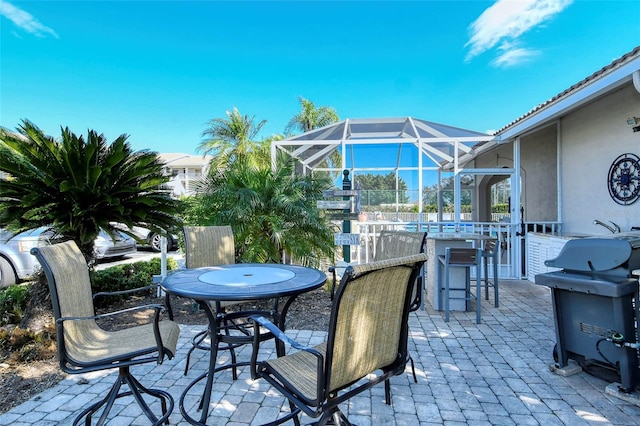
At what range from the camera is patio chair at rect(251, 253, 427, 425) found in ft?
4.74

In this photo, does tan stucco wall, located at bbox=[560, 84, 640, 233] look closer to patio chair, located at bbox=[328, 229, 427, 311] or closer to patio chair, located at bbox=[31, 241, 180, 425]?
patio chair, located at bbox=[328, 229, 427, 311]

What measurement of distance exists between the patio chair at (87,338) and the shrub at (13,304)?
2.35 meters

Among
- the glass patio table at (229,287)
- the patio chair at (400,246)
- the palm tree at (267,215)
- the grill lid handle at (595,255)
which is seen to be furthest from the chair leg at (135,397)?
the grill lid handle at (595,255)

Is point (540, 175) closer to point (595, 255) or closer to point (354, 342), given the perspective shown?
point (595, 255)

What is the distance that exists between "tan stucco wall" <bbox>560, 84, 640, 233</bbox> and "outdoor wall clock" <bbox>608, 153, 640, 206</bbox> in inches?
3.1

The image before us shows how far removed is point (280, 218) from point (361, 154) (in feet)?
16.8

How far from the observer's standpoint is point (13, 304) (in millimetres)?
4008

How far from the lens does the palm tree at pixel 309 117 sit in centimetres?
1977

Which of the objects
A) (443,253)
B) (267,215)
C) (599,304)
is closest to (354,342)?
(599,304)

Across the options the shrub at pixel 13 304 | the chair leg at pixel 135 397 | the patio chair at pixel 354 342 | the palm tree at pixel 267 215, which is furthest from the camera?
the palm tree at pixel 267 215

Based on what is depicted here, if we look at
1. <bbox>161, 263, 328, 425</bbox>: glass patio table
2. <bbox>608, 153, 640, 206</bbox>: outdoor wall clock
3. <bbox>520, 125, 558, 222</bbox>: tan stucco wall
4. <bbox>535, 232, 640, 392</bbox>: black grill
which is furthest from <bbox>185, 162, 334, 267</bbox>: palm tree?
<bbox>520, 125, 558, 222</bbox>: tan stucco wall

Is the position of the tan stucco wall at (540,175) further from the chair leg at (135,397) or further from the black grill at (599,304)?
the chair leg at (135,397)

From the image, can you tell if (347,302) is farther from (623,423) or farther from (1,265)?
(1,265)

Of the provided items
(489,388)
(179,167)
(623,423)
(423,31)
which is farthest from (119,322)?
(179,167)
